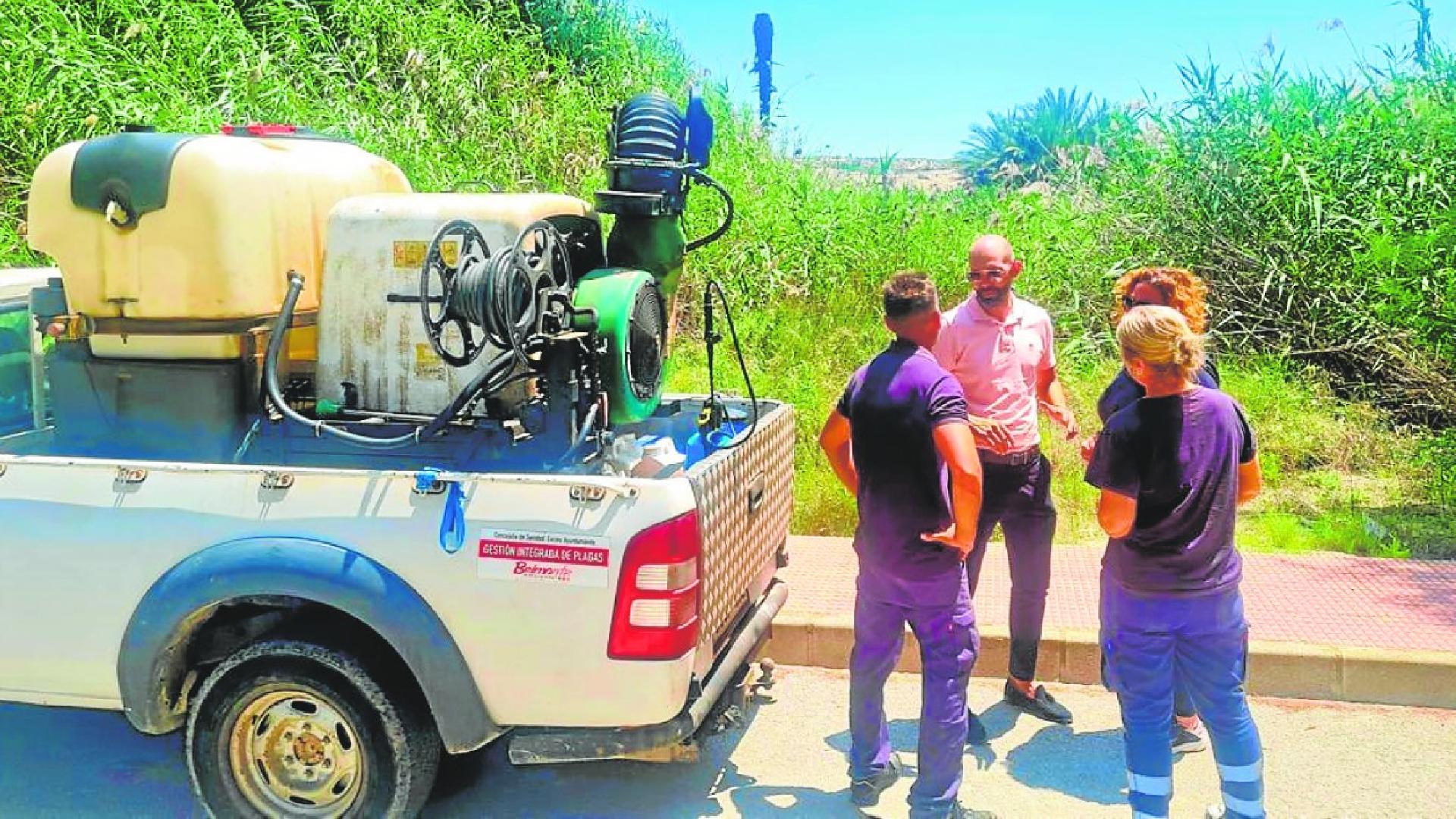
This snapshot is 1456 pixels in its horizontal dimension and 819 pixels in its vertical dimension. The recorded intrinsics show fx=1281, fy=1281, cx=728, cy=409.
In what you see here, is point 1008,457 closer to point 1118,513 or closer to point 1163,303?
point 1163,303

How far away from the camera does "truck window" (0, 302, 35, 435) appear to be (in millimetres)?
4891

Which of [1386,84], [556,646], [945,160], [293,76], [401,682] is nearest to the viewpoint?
[556,646]

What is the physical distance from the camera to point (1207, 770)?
15.5 feet

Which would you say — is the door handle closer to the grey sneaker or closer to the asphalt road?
the asphalt road

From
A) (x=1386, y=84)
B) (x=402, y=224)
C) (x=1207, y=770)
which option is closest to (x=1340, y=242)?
(x=1386, y=84)

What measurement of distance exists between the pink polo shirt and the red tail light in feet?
5.70

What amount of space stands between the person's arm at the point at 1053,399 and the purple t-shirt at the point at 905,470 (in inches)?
49.3

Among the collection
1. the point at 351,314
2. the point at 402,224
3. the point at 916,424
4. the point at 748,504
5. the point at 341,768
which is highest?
the point at 402,224

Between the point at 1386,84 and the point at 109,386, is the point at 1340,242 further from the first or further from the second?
the point at 109,386

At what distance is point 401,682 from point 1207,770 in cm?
294

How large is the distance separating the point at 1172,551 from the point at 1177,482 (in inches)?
7.9

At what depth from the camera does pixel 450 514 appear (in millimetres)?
3684

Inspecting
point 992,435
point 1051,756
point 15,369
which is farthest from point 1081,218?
point 15,369

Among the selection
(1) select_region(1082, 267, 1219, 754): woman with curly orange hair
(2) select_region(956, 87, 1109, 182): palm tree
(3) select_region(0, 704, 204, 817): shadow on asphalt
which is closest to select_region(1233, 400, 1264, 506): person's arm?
(1) select_region(1082, 267, 1219, 754): woman with curly orange hair
